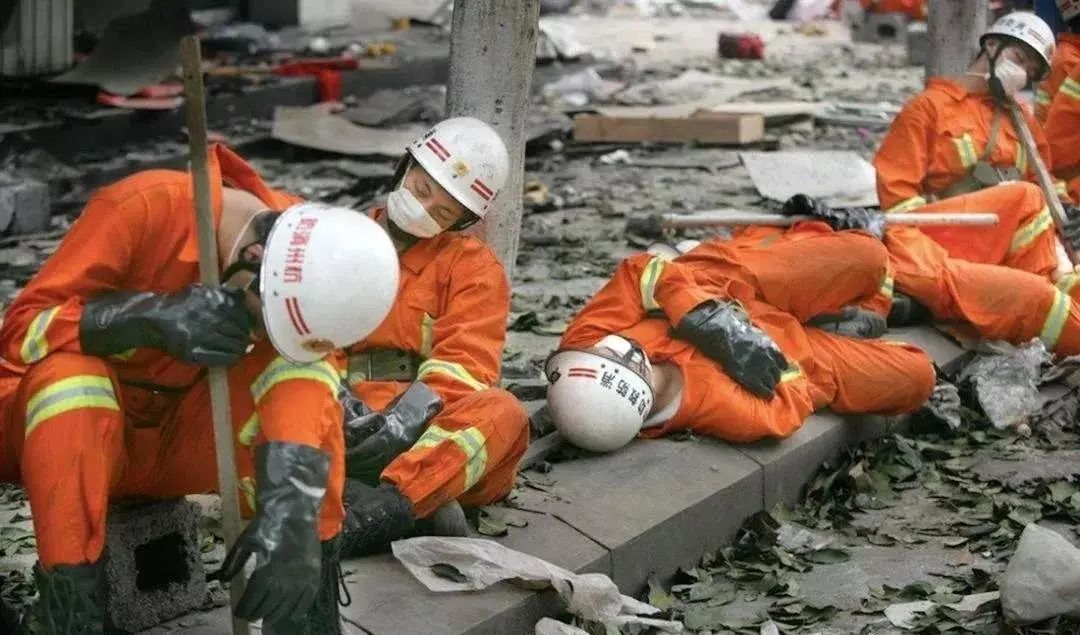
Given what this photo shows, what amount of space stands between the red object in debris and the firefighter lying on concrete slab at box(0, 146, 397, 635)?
13.1m

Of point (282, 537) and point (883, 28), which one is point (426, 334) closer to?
point (282, 537)

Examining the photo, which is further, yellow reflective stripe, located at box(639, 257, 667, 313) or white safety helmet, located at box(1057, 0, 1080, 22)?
white safety helmet, located at box(1057, 0, 1080, 22)

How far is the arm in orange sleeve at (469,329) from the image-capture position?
4.97 m

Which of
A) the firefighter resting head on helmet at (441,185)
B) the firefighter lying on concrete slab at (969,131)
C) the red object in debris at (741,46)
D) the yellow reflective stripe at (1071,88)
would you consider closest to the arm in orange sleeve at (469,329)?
the firefighter resting head on helmet at (441,185)

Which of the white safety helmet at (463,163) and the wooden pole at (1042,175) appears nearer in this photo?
the white safety helmet at (463,163)

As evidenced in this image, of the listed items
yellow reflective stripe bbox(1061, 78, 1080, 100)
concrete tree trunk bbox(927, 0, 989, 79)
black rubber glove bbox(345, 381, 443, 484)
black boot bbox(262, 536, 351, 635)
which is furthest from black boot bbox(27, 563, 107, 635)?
concrete tree trunk bbox(927, 0, 989, 79)

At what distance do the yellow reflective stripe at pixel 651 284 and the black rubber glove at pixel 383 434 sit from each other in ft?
4.29

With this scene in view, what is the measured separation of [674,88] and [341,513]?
10257mm

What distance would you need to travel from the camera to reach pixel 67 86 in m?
10.7

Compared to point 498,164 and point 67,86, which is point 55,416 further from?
point 67,86

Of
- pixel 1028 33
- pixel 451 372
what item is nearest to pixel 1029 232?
pixel 1028 33

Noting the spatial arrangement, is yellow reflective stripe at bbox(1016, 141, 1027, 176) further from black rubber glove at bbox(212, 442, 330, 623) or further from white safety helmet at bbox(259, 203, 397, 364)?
black rubber glove at bbox(212, 442, 330, 623)

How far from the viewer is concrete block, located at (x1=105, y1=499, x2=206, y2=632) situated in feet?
13.2

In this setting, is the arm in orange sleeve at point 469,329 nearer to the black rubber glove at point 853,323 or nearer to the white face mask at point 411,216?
the white face mask at point 411,216
